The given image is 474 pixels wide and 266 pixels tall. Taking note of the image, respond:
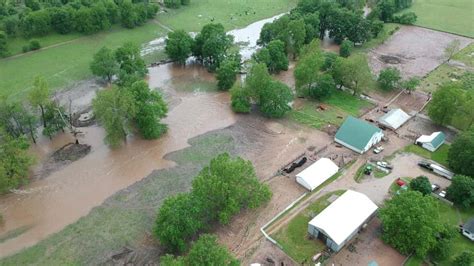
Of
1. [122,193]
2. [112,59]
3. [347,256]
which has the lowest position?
[347,256]

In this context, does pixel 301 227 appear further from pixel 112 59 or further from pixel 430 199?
pixel 112 59

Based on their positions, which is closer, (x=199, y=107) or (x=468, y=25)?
(x=199, y=107)

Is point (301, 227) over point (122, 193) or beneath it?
beneath

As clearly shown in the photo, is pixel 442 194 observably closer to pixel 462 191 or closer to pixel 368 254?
pixel 462 191

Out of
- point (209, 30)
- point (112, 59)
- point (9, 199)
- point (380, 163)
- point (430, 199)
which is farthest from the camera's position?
point (209, 30)

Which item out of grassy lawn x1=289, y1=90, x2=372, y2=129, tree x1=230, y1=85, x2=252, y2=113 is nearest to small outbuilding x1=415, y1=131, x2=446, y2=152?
grassy lawn x1=289, y1=90, x2=372, y2=129

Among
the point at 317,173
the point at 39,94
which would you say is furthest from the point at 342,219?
the point at 39,94

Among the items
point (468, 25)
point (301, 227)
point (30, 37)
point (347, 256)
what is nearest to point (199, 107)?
point (301, 227)
